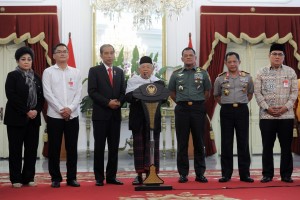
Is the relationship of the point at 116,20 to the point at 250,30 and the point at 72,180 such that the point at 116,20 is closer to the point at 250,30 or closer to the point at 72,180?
the point at 250,30

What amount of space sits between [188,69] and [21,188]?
2.05m

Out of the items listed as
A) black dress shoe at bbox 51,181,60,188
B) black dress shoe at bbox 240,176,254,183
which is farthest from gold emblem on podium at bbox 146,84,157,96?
black dress shoe at bbox 240,176,254,183

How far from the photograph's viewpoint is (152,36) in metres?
9.35

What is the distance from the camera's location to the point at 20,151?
499cm

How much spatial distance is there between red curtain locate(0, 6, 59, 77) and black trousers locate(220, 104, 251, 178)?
4.58 meters

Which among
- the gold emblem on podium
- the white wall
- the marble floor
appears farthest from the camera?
the white wall

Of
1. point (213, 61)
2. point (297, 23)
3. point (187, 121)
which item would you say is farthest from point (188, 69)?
point (297, 23)

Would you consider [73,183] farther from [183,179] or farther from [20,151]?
[183,179]

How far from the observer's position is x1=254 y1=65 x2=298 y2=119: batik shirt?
5.15 meters

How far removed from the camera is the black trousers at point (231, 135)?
17.1ft

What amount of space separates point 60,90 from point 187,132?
1.37 meters

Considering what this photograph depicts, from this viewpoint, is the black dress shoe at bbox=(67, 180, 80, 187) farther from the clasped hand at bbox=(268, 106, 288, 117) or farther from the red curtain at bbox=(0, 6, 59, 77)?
the red curtain at bbox=(0, 6, 59, 77)

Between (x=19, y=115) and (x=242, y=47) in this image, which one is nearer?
(x=19, y=115)

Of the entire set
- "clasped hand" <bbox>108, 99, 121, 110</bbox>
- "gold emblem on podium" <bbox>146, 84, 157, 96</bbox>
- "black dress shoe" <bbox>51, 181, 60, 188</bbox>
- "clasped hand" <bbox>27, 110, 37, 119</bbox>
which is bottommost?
"black dress shoe" <bbox>51, 181, 60, 188</bbox>
